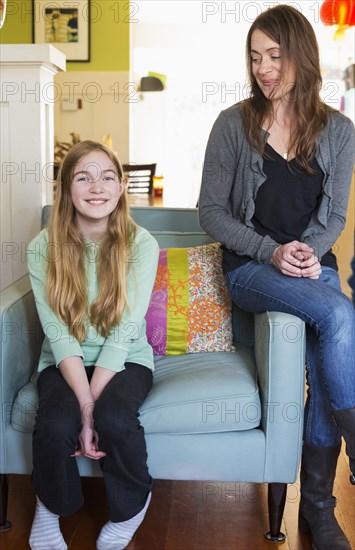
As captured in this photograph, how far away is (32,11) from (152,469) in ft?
17.7

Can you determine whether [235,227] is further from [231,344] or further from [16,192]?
[16,192]

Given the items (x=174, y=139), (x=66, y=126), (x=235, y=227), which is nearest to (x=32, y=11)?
(x=66, y=126)

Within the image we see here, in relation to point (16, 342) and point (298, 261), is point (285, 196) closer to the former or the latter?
point (298, 261)

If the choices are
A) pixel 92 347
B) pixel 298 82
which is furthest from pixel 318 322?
pixel 298 82

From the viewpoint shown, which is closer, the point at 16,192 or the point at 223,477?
the point at 223,477

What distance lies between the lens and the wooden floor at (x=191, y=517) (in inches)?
72.6

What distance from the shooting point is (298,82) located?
202 centimetres

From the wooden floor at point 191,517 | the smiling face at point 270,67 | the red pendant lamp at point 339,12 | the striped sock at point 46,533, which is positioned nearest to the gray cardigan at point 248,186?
the smiling face at point 270,67

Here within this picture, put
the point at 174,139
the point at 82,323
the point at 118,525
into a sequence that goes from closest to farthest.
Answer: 1. the point at 118,525
2. the point at 82,323
3. the point at 174,139

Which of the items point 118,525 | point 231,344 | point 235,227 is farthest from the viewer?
point 231,344

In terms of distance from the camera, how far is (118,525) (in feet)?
5.75

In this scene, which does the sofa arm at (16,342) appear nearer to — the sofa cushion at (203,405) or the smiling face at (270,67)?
the sofa cushion at (203,405)

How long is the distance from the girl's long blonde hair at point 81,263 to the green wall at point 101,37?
15.5ft

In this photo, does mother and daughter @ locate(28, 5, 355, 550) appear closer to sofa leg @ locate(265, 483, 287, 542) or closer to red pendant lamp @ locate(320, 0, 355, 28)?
sofa leg @ locate(265, 483, 287, 542)
